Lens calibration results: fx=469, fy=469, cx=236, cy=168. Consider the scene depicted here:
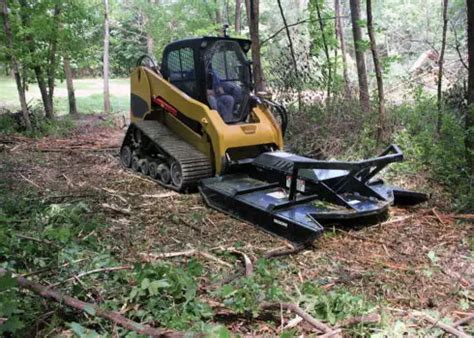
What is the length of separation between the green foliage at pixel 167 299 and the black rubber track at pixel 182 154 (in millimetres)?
3219

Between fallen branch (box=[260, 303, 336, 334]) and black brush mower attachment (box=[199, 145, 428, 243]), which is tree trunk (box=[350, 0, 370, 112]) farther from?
fallen branch (box=[260, 303, 336, 334])

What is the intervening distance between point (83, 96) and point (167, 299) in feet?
76.5

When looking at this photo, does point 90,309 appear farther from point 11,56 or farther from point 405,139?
point 11,56

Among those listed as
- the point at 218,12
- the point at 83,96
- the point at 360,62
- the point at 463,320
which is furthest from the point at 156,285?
the point at 83,96

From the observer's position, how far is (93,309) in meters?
2.84

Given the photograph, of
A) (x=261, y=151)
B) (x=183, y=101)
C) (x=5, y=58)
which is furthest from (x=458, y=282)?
(x=5, y=58)

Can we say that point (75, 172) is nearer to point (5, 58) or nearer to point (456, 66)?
point (5, 58)

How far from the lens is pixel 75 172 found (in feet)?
25.1

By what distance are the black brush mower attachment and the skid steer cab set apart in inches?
0.4

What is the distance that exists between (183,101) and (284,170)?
219cm

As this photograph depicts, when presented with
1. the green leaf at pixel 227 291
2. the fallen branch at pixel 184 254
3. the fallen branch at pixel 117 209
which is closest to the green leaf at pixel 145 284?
the green leaf at pixel 227 291

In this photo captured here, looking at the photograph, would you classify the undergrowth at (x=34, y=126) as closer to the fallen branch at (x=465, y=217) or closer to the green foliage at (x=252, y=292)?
the green foliage at (x=252, y=292)

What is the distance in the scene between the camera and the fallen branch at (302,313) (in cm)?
301

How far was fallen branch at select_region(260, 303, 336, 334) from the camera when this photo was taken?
9.87ft
